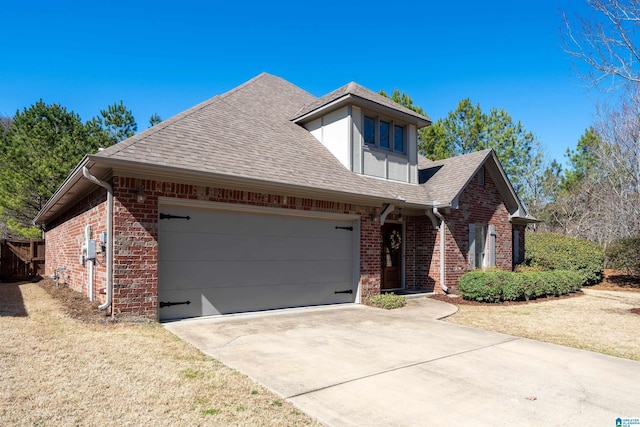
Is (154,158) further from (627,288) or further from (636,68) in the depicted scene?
(627,288)

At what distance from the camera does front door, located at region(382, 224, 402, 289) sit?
12320 mm

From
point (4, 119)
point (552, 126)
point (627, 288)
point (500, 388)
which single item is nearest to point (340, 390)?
point (500, 388)

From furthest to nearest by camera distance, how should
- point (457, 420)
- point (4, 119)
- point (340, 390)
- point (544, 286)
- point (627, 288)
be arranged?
point (4, 119)
point (627, 288)
point (544, 286)
point (340, 390)
point (457, 420)

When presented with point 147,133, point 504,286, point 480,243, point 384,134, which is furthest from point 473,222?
point 147,133

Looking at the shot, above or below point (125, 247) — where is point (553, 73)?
above

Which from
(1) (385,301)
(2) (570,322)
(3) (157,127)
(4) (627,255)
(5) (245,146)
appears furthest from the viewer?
(4) (627,255)

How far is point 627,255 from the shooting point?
16.7m

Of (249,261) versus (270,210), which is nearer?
(249,261)

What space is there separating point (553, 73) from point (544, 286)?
6695 mm

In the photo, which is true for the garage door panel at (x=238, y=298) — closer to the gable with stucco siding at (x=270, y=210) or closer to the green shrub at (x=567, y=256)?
the gable with stucco siding at (x=270, y=210)

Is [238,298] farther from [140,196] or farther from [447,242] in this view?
[447,242]

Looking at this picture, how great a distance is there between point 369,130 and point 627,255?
13.3 metres

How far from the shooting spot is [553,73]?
489 inches

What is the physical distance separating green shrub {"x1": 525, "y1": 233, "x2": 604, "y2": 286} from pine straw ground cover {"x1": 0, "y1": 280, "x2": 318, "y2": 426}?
15.4 m
